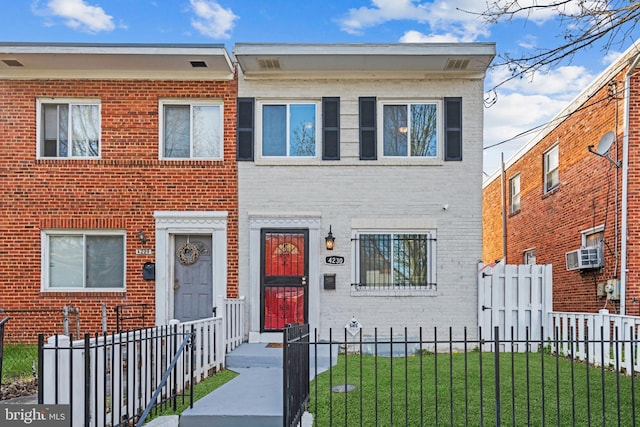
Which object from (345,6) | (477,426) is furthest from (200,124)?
(477,426)

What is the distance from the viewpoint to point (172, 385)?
7480mm

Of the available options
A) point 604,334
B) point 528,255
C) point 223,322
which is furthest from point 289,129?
point 528,255

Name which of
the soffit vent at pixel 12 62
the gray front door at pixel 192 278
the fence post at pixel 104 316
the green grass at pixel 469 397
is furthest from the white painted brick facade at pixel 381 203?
the soffit vent at pixel 12 62

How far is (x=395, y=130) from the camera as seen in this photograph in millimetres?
12352

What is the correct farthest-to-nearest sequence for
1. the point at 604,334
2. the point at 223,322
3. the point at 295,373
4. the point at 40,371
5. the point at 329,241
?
the point at 329,241, the point at 223,322, the point at 604,334, the point at 295,373, the point at 40,371

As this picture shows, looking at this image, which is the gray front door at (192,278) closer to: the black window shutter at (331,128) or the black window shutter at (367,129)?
the black window shutter at (331,128)

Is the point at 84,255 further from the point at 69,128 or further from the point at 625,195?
the point at 625,195

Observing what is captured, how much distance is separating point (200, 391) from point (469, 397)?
3260 millimetres

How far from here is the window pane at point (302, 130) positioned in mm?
12320

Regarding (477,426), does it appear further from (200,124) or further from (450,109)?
(200,124)

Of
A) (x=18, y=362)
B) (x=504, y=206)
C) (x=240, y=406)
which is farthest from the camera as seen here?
(x=504, y=206)

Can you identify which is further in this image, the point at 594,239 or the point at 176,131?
the point at 594,239

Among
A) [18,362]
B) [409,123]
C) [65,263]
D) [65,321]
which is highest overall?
[409,123]

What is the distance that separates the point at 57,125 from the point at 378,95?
6096 millimetres
